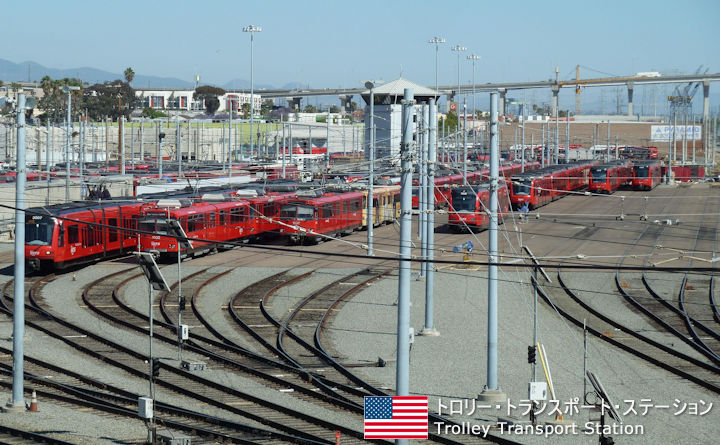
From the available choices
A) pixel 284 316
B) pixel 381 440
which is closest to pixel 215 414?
pixel 381 440

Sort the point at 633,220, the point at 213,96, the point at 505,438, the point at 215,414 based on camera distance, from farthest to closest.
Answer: the point at 213,96, the point at 633,220, the point at 215,414, the point at 505,438

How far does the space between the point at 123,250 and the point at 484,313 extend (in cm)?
1676

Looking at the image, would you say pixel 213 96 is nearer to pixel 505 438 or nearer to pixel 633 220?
pixel 633 220

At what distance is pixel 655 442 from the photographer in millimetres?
17547

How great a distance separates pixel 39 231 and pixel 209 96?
6226 inches

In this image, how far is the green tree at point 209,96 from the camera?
623 ft

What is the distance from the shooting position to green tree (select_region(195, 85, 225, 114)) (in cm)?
18975

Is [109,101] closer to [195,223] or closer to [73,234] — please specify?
[195,223]

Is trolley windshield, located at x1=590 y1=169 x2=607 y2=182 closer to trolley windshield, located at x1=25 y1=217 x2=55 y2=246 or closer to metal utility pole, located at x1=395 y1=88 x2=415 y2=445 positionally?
trolley windshield, located at x1=25 y1=217 x2=55 y2=246

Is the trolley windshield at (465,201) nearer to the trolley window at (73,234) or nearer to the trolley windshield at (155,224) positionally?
the trolley windshield at (155,224)

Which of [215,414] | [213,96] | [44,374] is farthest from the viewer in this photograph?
[213,96]

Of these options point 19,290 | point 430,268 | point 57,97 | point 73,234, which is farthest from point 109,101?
point 19,290

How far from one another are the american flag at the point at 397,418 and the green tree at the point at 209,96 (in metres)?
177

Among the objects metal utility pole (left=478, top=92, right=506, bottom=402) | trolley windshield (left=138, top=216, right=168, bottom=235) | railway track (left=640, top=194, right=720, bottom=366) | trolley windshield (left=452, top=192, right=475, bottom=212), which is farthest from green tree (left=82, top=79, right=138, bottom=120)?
metal utility pole (left=478, top=92, right=506, bottom=402)
